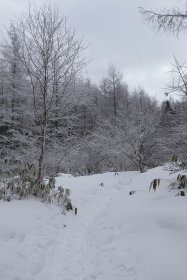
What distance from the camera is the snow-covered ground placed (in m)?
3.91

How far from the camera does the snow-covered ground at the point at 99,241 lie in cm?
391

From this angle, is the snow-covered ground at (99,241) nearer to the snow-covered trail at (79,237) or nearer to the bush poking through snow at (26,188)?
the snow-covered trail at (79,237)

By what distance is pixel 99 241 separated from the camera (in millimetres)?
5344

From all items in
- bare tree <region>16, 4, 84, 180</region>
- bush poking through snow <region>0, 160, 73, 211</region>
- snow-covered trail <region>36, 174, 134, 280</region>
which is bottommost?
snow-covered trail <region>36, 174, 134, 280</region>

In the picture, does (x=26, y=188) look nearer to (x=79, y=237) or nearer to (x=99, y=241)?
(x=79, y=237)

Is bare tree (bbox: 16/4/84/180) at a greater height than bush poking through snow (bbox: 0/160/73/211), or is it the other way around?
bare tree (bbox: 16/4/84/180)

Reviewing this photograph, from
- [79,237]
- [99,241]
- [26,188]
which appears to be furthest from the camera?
[26,188]

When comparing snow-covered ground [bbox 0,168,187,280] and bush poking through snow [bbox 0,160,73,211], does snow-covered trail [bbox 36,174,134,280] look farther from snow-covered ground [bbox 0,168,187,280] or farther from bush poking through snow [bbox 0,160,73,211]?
bush poking through snow [bbox 0,160,73,211]

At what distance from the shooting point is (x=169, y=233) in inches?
179

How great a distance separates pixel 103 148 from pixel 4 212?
12.0 m

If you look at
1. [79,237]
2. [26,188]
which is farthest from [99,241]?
[26,188]

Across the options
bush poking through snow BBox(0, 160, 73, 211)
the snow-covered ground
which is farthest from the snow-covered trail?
bush poking through snow BBox(0, 160, 73, 211)

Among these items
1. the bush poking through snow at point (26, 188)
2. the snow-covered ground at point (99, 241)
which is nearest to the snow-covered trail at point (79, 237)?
the snow-covered ground at point (99, 241)

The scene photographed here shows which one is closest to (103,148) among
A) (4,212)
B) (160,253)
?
(4,212)
